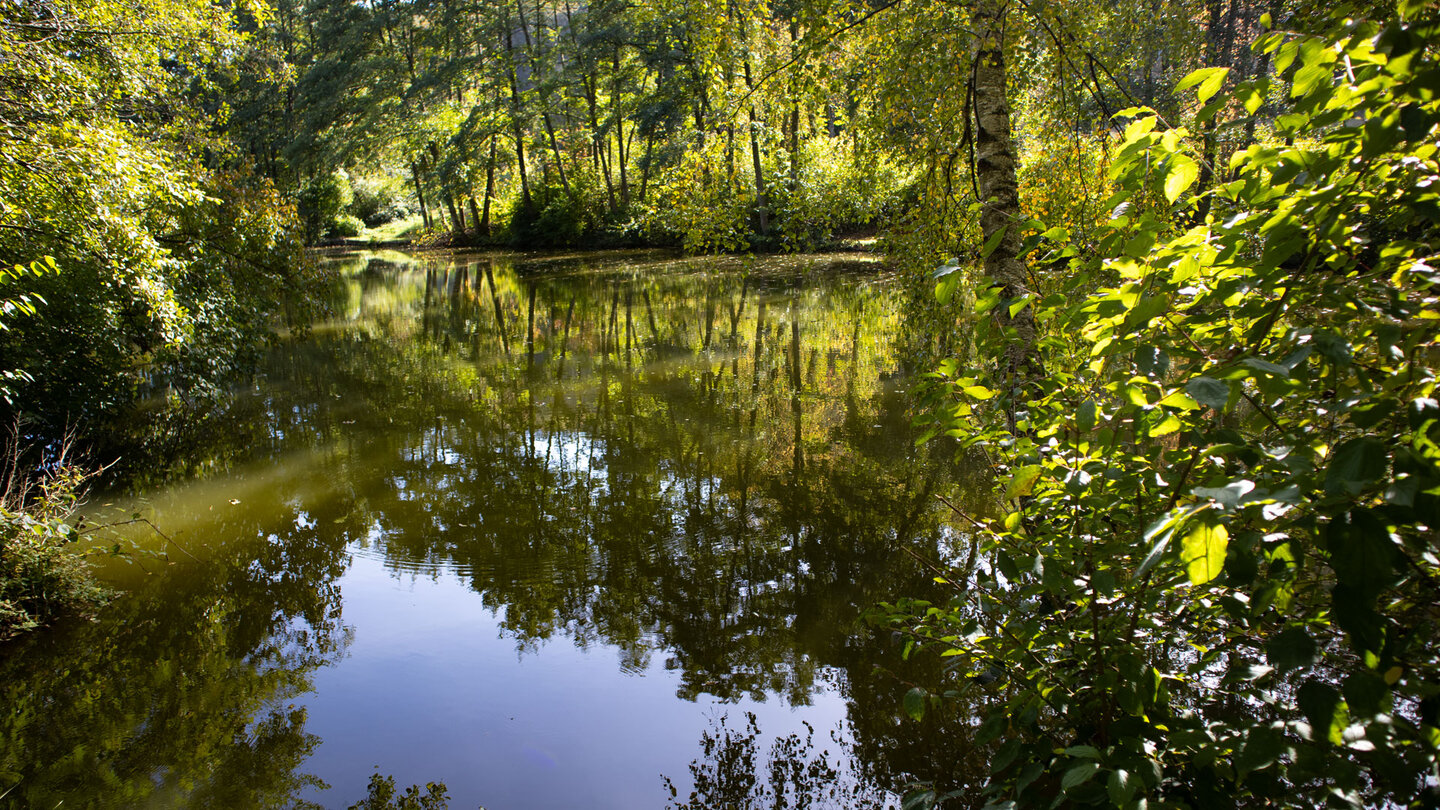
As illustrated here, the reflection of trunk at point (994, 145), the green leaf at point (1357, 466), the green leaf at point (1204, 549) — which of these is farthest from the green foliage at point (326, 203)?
the green leaf at point (1357, 466)

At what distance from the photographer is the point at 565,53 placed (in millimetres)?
29484

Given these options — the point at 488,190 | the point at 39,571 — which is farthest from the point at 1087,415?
the point at 488,190

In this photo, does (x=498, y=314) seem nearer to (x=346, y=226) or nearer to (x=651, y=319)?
(x=651, y=319)

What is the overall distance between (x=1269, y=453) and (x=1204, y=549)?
33 cm

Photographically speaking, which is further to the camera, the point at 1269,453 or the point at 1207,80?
the point at 1207,80

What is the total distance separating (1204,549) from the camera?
3.98 feet

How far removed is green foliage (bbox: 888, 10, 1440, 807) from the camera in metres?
1.22

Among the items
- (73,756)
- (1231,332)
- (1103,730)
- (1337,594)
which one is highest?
(1231,332)

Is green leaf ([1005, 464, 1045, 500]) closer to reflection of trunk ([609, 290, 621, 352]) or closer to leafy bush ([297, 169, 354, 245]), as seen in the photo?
reflection of trunk ([609, 290, 621, 352])

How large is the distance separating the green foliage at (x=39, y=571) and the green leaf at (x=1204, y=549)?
5.51 metres

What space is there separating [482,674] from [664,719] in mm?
1230

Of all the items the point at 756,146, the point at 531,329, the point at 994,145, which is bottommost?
the point at 531,329

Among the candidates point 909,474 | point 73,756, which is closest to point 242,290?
point 73,756

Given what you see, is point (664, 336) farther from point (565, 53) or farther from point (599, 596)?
point (565, 53)
